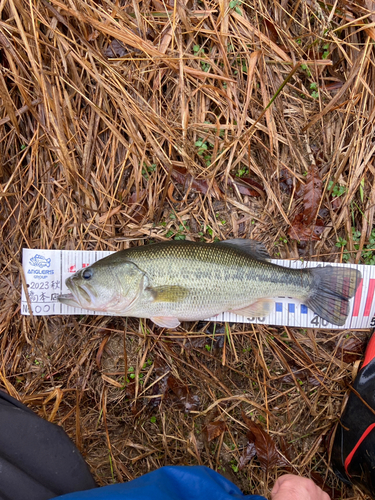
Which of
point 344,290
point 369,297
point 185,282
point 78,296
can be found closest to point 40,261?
point 78,296

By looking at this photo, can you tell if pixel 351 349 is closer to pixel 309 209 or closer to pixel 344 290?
pixel 344 290

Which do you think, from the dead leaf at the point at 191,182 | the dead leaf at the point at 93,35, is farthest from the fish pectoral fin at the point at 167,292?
the dead leaf at the point at 93,35

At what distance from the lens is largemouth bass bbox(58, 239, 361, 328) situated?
115 inches

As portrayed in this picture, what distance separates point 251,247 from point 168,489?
2138 millimetres

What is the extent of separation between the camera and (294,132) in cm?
344

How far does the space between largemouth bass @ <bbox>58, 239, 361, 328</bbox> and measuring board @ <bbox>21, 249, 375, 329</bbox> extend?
266mm

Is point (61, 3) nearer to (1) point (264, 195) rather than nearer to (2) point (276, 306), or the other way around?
(1) point (264, 195)

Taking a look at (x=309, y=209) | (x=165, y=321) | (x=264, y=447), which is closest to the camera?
(x=165, y=321)

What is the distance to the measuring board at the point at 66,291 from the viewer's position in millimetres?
3369

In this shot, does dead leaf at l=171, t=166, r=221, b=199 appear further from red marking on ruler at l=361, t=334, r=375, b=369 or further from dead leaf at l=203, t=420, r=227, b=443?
dead leaf at l=203, t=420, r=227, b=443

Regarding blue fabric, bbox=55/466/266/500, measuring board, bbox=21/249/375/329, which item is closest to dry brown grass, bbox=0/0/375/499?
measuring board, bbox=21/249/375/329

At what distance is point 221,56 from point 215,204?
4.94 ft

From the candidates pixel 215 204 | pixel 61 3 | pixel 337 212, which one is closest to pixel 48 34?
pixel 61 3

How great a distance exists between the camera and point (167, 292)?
2.94 metres
